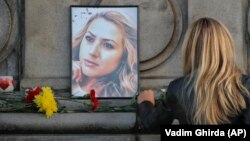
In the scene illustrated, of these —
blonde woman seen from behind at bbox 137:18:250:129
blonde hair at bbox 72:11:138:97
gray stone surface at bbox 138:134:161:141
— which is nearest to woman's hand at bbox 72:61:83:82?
blonde hair at bbox 72:11:138:97

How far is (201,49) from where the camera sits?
10.7 ft

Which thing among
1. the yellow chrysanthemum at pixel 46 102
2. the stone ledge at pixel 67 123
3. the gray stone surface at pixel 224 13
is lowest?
the stone ledge at pixel 67 123

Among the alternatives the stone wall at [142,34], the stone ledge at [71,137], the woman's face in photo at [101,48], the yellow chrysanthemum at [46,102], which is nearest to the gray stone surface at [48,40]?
the stone wall at [142,34]

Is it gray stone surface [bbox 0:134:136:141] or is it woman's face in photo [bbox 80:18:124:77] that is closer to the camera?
gray stone surface [bbox 0:134:136:141]

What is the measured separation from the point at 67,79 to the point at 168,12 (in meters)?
1.62

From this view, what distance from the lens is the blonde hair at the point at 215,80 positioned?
322cm

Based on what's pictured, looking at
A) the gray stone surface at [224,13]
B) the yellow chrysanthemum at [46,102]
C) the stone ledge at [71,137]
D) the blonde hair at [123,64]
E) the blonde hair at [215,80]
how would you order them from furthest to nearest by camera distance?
1. the gray stone surface at [224,13]
2. the blonde hair at [123,64]
3. the yellow chrysanthemum at [46,102]
4. the stone ledge at [71,137]
5. the blonde hair at [215,80]

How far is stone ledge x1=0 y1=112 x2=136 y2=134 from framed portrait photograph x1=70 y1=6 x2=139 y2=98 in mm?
1423

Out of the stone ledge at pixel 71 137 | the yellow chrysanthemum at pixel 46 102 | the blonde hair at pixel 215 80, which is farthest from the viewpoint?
the yellow chrysanthemum at pixel 46 102

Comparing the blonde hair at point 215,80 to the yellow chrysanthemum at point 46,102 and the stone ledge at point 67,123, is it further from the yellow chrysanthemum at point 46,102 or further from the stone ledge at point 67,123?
the yellow chrysanthemum at point 46,102

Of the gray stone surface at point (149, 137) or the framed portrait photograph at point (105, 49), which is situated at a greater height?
the framed portrait photograph at point (105, 49)

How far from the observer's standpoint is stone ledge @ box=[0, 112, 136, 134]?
6.09m

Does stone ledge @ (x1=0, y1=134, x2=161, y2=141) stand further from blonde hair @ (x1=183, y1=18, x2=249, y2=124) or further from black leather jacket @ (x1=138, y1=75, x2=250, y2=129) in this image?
blonde hair @ (x1=183, y1=18, x2=249, y2=124)

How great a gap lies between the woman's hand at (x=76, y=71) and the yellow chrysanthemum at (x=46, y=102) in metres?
1.30
